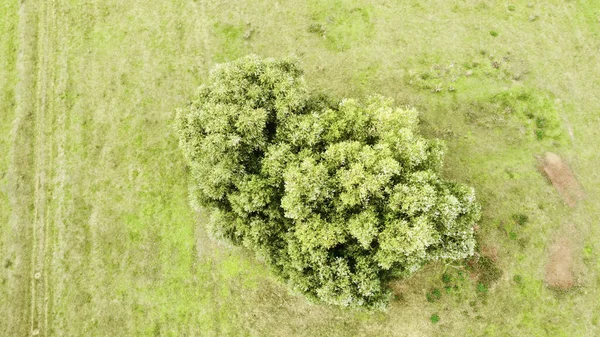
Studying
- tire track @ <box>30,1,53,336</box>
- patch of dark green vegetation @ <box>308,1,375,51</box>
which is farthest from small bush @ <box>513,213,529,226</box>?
tire track @ <box>30,1,53,336</box>

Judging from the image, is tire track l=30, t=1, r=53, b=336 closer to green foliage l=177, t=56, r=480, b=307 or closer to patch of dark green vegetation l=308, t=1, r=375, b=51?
green foliage l=177, t=56, r=480, b=307

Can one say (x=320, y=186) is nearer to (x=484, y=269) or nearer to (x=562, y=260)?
(x=484, y=269)

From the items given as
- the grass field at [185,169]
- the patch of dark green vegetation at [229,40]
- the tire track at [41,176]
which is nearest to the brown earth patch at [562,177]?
the grass field at [185,169]

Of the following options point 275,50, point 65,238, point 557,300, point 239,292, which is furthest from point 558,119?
point 65,238

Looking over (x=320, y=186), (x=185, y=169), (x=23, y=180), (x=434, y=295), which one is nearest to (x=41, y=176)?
(x=23, y=180)

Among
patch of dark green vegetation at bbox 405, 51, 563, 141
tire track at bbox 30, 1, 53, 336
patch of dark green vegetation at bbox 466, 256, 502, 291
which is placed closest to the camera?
patch of dark green vegetation at bbox 466, 256, 502, 291

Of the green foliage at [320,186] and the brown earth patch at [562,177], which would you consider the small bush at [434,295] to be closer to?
the green foliage at [320,186]
